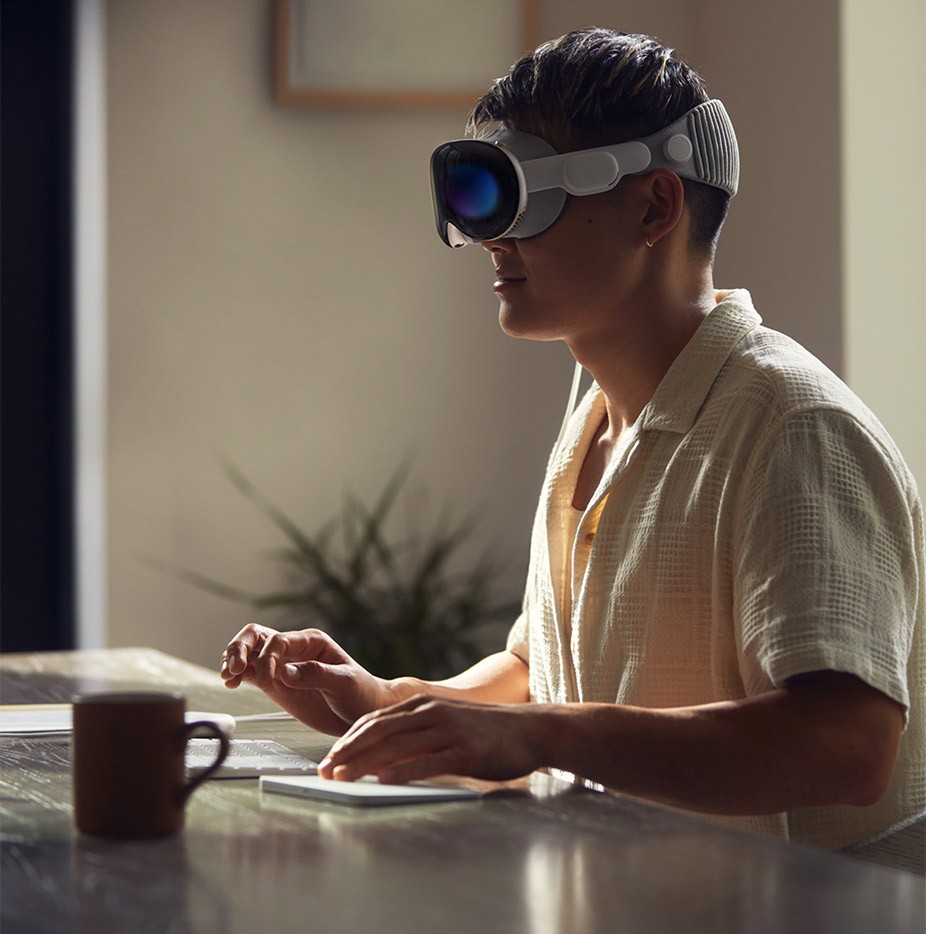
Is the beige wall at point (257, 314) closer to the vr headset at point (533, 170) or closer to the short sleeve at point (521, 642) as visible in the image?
the short sleeve at point (521, 642)

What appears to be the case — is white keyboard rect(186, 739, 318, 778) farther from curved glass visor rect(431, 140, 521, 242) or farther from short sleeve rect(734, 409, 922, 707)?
curved glass visor rect(431, 140, 521, 242)

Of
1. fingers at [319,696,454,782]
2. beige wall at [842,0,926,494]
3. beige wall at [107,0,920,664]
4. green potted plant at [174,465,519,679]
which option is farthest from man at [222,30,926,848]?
beige wall at [107,0,920,664]

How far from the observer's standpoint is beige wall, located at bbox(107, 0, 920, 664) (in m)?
3.45

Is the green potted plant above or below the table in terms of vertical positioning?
below

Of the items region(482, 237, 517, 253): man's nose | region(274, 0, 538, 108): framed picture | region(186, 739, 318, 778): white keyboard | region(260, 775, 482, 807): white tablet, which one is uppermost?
region(274, 0, 538, 108): framed picture

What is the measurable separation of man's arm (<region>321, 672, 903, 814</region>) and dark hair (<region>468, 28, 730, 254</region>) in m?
0.64

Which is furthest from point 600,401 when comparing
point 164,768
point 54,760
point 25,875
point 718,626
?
point 25,875

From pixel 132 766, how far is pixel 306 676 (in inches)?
19.0

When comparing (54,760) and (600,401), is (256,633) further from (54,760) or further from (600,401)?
(600,401)

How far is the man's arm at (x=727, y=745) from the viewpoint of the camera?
3.55 ft

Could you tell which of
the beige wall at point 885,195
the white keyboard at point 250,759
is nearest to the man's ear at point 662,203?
the white keyboard at point 250,759

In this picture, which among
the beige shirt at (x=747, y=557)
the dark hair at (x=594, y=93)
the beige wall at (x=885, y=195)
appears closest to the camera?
the beige shirt at (x=747, y=557)

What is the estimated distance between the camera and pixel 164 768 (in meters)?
0.92

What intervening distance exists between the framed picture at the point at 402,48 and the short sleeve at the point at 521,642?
206cm
